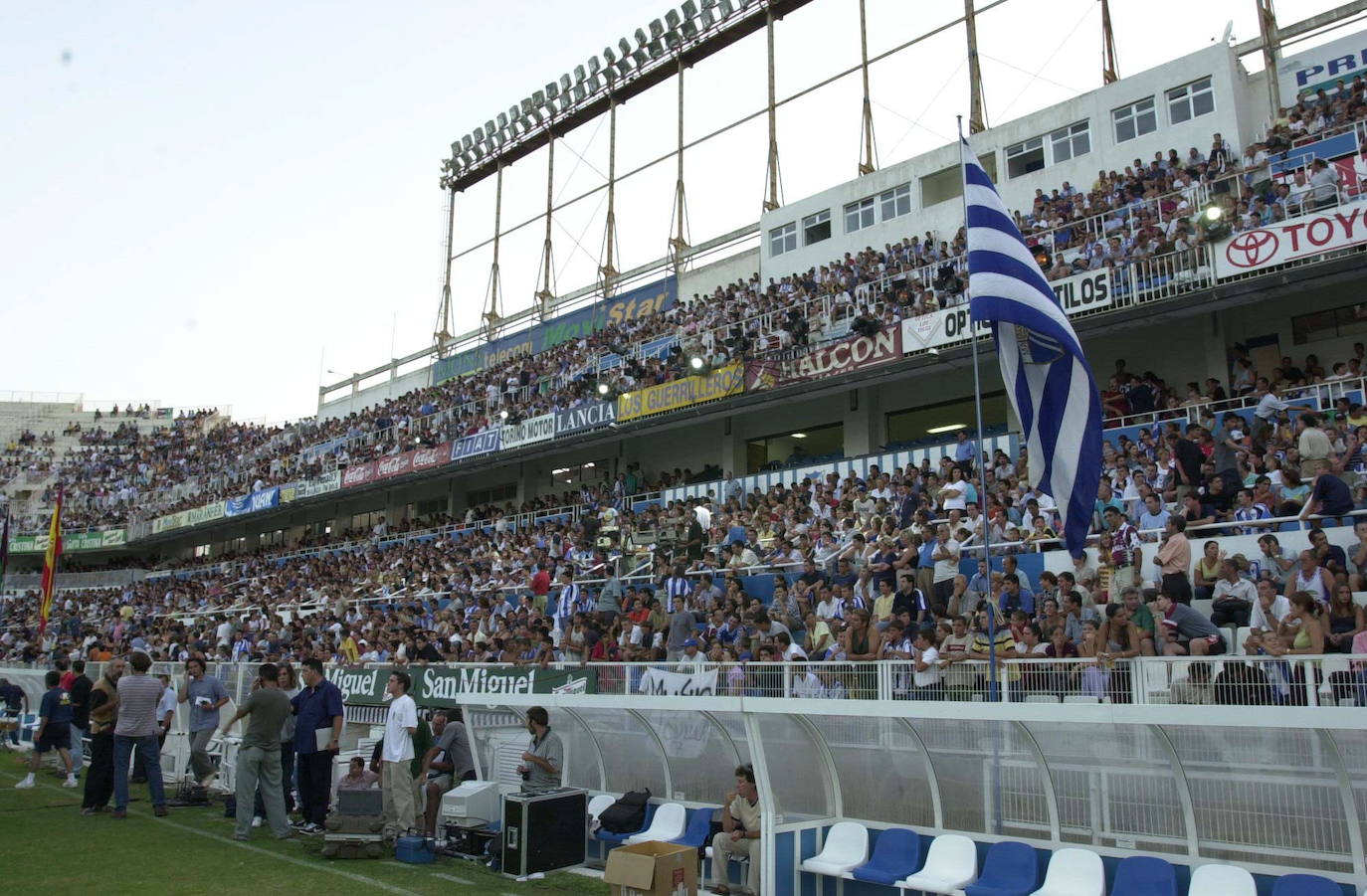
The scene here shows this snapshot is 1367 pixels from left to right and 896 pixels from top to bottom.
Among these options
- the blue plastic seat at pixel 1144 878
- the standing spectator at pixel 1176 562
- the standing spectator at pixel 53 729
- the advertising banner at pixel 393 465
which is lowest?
the blue plastic seat at pixel 1144 878

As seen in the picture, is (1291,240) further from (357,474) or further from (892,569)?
(357,474)

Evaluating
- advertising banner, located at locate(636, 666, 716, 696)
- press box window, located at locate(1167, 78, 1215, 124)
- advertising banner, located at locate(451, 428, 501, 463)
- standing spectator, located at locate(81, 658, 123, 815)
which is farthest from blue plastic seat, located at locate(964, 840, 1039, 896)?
advertising banner, located at locate(451, 428, 501, 463)

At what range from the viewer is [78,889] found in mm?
8797

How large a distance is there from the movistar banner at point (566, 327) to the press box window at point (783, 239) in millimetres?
4592

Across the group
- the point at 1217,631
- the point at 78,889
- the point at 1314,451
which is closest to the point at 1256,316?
the point at 1314,451

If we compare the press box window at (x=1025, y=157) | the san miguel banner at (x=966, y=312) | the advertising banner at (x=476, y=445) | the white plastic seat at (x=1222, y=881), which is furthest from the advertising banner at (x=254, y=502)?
the white plastic seat at (x=1222, y=881)

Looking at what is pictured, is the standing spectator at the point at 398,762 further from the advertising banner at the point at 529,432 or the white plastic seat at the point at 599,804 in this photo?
the advertising banner at the point at 529,432

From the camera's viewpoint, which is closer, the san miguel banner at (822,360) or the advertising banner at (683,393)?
the san miguel banner at (822,360)

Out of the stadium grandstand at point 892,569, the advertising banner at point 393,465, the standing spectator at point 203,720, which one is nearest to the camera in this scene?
the stadium grandstand at point 892,569

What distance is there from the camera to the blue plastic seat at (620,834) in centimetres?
1047

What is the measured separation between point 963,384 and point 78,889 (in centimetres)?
2092

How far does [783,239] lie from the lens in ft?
106

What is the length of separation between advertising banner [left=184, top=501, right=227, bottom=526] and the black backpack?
132ft

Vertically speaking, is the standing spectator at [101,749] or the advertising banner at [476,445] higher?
the advertising banner at [476,445]
